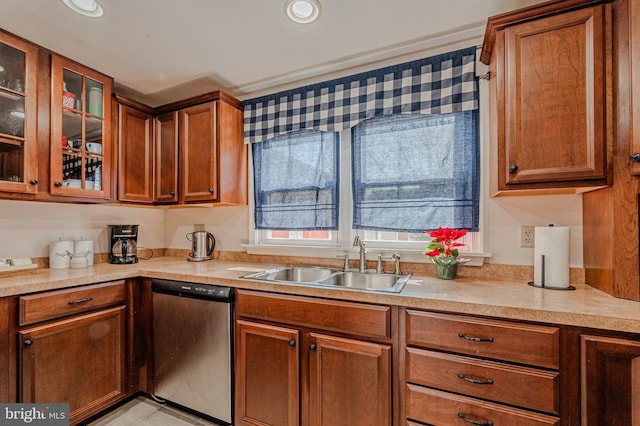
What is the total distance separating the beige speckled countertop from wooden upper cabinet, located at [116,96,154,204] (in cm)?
63

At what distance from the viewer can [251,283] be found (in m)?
1.71

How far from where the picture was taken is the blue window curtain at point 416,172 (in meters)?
1.83

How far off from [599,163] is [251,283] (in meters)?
1.72

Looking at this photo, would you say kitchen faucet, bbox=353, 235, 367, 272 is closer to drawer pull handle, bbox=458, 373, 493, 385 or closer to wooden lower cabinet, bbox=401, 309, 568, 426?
wooden lower cabinet, bbox=401, 309, 568, 426

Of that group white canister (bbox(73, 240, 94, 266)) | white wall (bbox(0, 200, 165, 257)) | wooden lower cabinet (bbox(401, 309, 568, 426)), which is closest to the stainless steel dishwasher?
white canister (bbox(73, 240, 94, 266))

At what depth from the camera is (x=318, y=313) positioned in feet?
5.04

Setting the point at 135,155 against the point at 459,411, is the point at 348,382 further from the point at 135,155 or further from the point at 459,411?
the point at 135,155

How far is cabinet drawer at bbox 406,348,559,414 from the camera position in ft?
3.75

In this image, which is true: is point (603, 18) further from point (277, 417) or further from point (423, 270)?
point (277, 417)

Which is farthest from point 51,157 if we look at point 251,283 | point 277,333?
point 277,333

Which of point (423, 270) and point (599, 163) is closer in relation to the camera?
point (599, 163)

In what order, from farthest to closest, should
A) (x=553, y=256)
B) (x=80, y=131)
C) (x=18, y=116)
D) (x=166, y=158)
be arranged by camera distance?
1. (x=166, y=158)
2. (x=80, y=131)
3. (x=18, y=116)
4. (x=553, y=256)

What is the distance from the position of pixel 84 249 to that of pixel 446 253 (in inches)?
96.7

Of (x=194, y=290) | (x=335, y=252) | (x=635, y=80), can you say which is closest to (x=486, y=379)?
(x=335, y=252)
